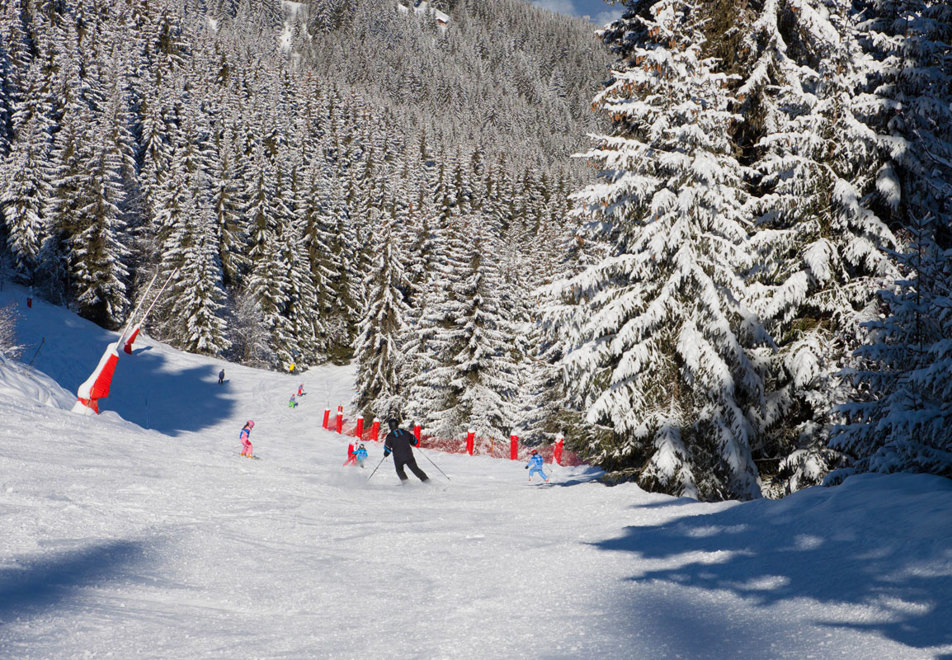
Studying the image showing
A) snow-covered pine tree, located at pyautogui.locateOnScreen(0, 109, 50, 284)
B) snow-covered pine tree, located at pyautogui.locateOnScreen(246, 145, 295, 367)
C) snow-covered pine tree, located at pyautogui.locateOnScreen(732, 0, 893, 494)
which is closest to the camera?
snow-covered pine tree, located at pyautogui.locateOnScreen(732, 0, 893, 494)

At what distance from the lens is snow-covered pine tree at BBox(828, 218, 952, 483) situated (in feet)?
25.3

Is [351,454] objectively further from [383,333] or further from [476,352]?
[383,333]

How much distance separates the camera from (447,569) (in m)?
6.08

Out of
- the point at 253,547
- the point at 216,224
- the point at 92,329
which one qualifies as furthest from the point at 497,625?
the point at 216,224

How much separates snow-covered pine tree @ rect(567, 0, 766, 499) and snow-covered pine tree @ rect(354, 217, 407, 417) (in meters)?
23.6

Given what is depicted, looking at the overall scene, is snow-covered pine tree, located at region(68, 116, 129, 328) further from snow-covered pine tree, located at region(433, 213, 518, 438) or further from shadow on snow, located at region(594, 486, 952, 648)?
shadow on snow, located at region(594, 486, 952, 648)

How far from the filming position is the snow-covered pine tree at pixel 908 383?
7.71 m

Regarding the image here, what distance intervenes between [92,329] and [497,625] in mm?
45581

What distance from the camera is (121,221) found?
155 feet

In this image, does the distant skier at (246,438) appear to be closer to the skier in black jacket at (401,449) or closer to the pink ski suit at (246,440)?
→ the pink ski suit at (246,440)

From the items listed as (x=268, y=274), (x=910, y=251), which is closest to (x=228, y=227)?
(x=268, y=274)

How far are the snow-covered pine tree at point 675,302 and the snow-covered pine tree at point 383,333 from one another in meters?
23.6

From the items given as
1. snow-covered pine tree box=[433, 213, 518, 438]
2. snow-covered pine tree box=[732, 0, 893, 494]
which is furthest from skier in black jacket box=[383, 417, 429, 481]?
snow-covered pine tree box=[433, 213, 518, 438]

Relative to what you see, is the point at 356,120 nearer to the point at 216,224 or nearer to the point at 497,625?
the point at 216,224
